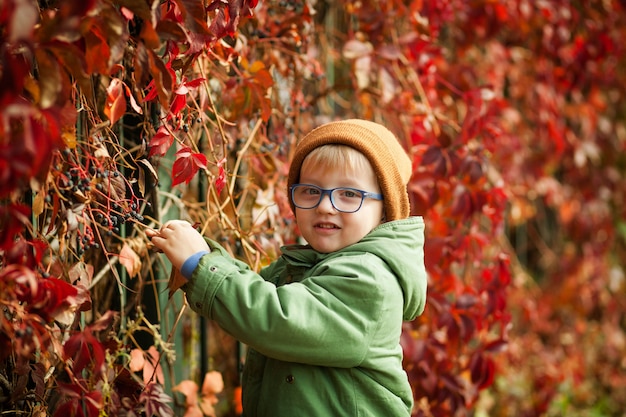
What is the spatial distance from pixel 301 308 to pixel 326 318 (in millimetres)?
A: 60

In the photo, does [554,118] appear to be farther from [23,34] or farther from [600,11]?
[23,34]

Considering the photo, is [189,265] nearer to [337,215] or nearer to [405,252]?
[337,215]

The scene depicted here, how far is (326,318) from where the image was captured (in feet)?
5.09

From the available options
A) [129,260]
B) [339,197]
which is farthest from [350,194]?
[129,260]

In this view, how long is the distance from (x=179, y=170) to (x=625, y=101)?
3683mm

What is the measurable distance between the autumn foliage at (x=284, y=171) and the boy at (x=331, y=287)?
0.69 ft

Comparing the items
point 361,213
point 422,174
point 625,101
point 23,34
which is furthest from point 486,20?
point 23,34

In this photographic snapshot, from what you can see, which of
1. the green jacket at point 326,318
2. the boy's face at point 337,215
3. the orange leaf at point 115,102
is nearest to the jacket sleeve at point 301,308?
the green jacket at point 326,318

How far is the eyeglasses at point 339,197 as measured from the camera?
1.71 meters

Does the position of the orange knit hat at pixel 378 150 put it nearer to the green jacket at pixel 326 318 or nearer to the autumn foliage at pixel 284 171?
the green jacket at pixel 326 318

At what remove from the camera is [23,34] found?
1.03 metres

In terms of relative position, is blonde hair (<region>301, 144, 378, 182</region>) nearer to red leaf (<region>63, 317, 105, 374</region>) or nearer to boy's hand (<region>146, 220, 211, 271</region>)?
boy's hand (<region>146, 220, 211, 271</region>)

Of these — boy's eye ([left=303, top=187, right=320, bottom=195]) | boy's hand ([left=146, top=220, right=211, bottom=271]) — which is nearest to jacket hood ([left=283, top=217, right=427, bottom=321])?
boy's eye ([left=303, top=187, right=320, bottom=195])

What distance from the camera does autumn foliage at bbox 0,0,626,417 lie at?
1334 mm
